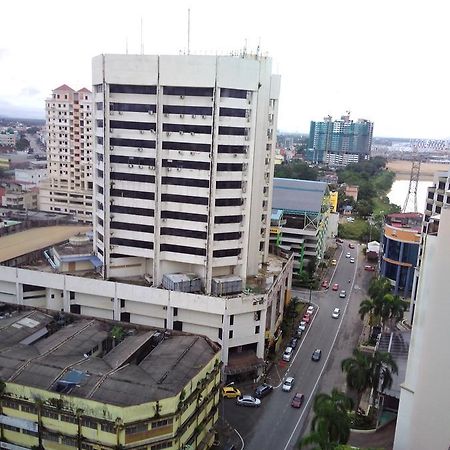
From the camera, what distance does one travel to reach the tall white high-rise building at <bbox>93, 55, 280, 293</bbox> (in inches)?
1319

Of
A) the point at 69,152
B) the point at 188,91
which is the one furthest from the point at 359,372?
the point at 69,152

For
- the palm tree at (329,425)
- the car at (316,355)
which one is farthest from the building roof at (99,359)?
the car at (316,355)

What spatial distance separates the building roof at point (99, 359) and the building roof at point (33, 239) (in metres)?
11.8

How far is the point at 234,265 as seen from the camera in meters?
36.8

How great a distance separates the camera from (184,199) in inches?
1382

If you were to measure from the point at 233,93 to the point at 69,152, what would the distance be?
45.5m

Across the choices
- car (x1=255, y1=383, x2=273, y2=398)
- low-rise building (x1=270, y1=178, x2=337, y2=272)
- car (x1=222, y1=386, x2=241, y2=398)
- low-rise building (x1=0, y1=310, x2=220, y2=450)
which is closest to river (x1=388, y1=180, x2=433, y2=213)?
low-rise building (x1=270, y1=178, x2=337, y2=272)

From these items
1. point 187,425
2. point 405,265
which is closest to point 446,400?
point 187,425

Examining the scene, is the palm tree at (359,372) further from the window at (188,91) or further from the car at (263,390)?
the window at (188,91)

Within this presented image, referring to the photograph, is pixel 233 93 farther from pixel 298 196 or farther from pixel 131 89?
pixel 298 196

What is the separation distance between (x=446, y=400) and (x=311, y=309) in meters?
25.1

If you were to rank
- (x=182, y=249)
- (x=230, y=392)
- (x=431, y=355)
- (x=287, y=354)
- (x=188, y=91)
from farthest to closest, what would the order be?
(x=287, y=354)
(x=182, y=249)
(x=188, y=91)
(x=230, y=392)
(x=431, y=355)

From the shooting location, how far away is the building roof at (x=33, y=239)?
41688 millimetres

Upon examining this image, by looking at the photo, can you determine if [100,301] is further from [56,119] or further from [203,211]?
[56,119]
